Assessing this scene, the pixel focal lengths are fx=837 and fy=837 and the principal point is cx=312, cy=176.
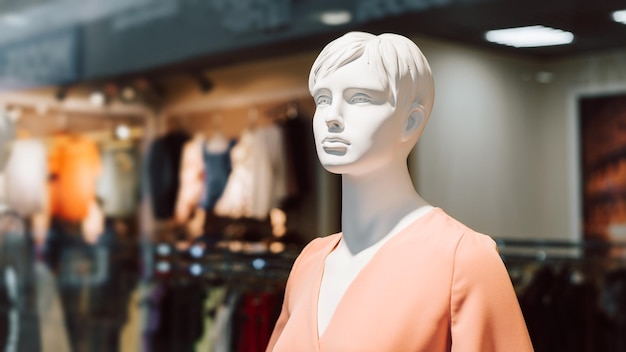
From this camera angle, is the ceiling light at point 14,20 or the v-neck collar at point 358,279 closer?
the v-neck collar at point 358,279

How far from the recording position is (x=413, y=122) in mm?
1645

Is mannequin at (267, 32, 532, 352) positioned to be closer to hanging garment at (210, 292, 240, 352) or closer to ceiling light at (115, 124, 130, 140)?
hanging garment at (210, 292, 240, 352)

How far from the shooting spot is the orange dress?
1.48 m

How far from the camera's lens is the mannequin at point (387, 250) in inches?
58.6

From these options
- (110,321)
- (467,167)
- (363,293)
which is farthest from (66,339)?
(363,293)

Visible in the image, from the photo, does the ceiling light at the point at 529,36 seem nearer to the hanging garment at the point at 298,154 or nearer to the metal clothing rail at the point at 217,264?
the hanging garment at the point at 298,154

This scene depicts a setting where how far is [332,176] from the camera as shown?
5.04 m

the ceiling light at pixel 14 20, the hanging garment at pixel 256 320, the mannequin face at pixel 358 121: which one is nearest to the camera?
the mannequin face at pixel 358 121

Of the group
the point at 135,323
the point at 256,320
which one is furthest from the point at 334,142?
the point at 135,323

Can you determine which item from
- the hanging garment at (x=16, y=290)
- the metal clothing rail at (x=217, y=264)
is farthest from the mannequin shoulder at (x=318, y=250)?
the hanging garment at (x=16, y=290)

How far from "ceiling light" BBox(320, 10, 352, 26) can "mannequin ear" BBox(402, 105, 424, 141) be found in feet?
8.99

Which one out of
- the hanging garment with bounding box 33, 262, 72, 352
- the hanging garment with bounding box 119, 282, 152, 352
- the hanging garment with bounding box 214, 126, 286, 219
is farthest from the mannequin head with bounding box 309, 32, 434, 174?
the hanging garment with bounding box 214, 126, 286, 219

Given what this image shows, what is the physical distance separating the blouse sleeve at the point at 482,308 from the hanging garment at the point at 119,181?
4302mm

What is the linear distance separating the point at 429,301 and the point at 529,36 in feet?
10.1
